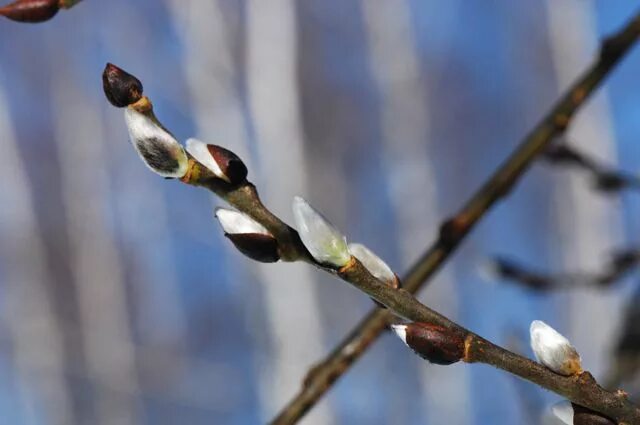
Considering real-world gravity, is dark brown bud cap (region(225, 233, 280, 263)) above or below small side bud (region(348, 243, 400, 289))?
above

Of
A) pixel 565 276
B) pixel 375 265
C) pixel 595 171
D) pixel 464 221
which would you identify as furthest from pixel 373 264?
pixel 565 276

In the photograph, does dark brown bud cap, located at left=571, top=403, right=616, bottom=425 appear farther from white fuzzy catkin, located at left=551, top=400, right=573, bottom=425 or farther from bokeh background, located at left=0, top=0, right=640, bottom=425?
bokeh background, located at left=0, top=0, right=640, bottom=425

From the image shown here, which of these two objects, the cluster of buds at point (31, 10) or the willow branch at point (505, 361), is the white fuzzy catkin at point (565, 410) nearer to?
the willow branch at point (505, 361)

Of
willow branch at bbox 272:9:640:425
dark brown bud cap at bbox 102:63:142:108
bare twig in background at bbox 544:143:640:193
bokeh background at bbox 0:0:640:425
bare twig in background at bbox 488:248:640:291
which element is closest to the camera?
dark brown bud cap at bbox 102:63:142:108

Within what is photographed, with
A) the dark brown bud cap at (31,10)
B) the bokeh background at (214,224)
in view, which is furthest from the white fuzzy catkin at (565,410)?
the bokeh background at (214,224)

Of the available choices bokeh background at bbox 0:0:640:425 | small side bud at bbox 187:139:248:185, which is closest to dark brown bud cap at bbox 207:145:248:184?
small side bud at bbox 187:139:248:185

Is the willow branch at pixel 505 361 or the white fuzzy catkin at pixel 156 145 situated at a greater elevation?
the white fuzzy catkin at pixel 156 145
